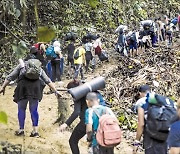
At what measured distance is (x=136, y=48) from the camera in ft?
45.2

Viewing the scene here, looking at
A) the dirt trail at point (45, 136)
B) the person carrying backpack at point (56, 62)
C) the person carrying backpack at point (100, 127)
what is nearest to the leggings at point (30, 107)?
the dirt trail at point (45, 136)

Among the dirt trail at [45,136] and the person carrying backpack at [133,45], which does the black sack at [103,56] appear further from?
the dirt trail at [45,136]

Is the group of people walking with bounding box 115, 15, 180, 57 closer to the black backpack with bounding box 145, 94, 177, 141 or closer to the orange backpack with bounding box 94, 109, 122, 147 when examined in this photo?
the orange backpack with bounding box 94, 109, 122, 147

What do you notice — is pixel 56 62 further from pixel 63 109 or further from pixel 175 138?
Answer: pixel 175 138

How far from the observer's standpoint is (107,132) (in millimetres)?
5219

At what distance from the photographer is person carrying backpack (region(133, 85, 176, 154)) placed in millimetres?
4887

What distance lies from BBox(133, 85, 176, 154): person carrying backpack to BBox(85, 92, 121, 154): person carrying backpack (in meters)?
0.34

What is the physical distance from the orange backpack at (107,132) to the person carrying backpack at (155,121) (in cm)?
32

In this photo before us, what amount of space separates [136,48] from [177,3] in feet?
30.7

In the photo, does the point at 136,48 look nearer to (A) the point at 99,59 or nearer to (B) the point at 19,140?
(A) the point at 99,59

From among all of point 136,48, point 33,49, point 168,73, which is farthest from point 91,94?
point 136,48

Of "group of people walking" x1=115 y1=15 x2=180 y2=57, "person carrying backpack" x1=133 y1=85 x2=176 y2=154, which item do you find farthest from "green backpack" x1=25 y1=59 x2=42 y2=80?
"group of people walking" x1=115 y1=15 x2=180 y2=57

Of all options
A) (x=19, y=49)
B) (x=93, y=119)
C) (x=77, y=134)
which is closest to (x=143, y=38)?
(x=77, y=134)

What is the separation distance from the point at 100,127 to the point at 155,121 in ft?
2.45
